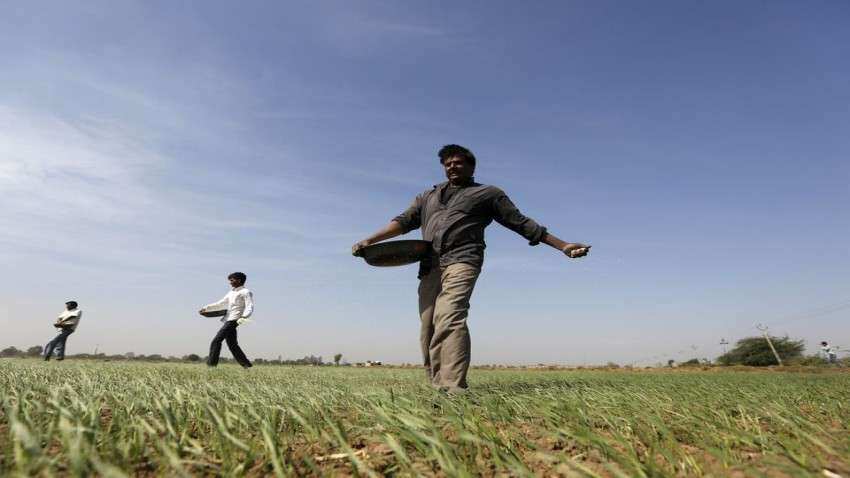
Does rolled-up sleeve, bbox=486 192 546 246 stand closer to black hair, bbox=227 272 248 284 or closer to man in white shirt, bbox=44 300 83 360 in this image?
black hair, bbox=227 272 248 284

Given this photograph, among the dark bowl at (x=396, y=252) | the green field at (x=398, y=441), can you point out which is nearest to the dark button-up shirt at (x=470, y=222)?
the dark bowl at (x=396, y=252)

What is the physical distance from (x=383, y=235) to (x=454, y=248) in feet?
2.66

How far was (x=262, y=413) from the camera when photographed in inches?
85.4

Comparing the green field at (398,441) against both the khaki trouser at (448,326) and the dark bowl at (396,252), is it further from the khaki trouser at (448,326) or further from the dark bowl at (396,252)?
the dark bowl at (396,252)

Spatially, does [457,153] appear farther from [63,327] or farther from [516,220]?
[63,327]

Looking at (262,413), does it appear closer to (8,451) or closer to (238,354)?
(8,451)

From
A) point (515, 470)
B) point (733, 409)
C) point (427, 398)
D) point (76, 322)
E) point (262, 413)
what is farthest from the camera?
point (76, 322)

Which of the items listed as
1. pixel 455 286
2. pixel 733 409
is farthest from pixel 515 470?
pixel 455 286

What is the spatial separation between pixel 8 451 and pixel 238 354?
24.8 ft

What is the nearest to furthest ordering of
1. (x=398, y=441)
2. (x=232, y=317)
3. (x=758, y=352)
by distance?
1. (x=398, y=441)
2. (x=232, y=317)
3. (x=758, y=352)

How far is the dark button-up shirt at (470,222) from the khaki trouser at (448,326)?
0.12 meters

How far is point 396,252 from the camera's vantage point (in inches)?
163

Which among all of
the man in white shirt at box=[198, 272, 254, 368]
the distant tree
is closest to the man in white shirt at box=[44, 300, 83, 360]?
the man in white shirt at box=[198, 272, 254, 368]

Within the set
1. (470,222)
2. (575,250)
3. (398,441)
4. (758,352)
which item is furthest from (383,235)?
(758,352)
